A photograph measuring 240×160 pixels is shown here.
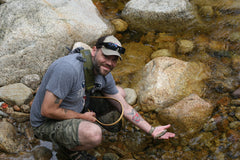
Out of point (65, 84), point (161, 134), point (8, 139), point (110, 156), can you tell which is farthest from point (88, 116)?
point (8, 139)

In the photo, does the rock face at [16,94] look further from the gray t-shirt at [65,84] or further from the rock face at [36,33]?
the gray t-shirt at [65,84]

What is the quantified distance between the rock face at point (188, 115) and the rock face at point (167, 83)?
0.34m

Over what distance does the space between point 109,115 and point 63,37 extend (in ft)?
8.40

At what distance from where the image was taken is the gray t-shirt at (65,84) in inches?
116

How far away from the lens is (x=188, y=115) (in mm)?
4258

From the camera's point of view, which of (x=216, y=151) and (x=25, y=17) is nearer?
(x=216, y=151)

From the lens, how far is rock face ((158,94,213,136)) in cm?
426

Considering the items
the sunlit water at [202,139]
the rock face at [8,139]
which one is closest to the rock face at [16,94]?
the rock face at [8,139]

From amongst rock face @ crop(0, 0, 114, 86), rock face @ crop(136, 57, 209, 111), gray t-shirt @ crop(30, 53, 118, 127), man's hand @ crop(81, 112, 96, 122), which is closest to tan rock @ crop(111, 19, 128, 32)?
rock face @ crop(0, 0, 114, 86)

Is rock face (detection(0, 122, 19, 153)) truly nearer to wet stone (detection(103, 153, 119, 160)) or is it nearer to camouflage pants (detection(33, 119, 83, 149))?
camouflage pants (detection(33, 119, 83, 149))

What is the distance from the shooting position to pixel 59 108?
10.5 feet

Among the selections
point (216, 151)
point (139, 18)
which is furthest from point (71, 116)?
point (139, 18)

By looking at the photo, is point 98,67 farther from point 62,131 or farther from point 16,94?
point 16,94

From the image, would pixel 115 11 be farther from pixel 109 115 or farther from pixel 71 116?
pixel 71 116
